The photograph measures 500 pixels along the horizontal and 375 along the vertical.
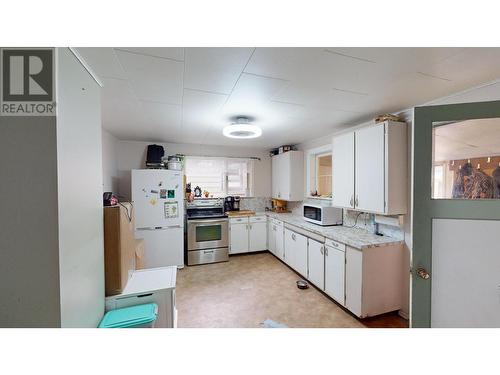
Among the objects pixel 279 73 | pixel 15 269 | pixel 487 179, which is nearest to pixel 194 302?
pixel 15 269

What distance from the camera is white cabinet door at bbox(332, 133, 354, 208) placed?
2525 millimetres

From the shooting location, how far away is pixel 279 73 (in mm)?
1436

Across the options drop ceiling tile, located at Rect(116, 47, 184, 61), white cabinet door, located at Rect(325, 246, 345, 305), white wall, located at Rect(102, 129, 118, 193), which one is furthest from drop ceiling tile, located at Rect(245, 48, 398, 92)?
white wall, located at Rect(102, 129, 118, 193)

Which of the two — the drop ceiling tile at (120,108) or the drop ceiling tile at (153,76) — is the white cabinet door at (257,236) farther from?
the drop ceiling tile at (153,76)

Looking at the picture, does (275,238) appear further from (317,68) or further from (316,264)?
(317,68)

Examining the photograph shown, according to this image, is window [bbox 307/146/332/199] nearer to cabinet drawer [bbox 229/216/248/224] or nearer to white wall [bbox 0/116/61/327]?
cabinet drawer [bbox 229/216/248/224]

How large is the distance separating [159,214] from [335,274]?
9.32 feet

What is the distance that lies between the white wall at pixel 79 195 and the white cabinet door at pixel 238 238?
2.84 m

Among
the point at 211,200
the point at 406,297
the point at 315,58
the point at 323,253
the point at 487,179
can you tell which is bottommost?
the point at 406,297

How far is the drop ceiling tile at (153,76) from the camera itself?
4.23 feet

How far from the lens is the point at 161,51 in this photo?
1.19 metres

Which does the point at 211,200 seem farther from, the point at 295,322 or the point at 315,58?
the point at 315,58

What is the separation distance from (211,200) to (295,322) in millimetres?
2833

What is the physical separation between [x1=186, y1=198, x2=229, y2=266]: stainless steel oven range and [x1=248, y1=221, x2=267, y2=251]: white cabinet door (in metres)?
0.54
